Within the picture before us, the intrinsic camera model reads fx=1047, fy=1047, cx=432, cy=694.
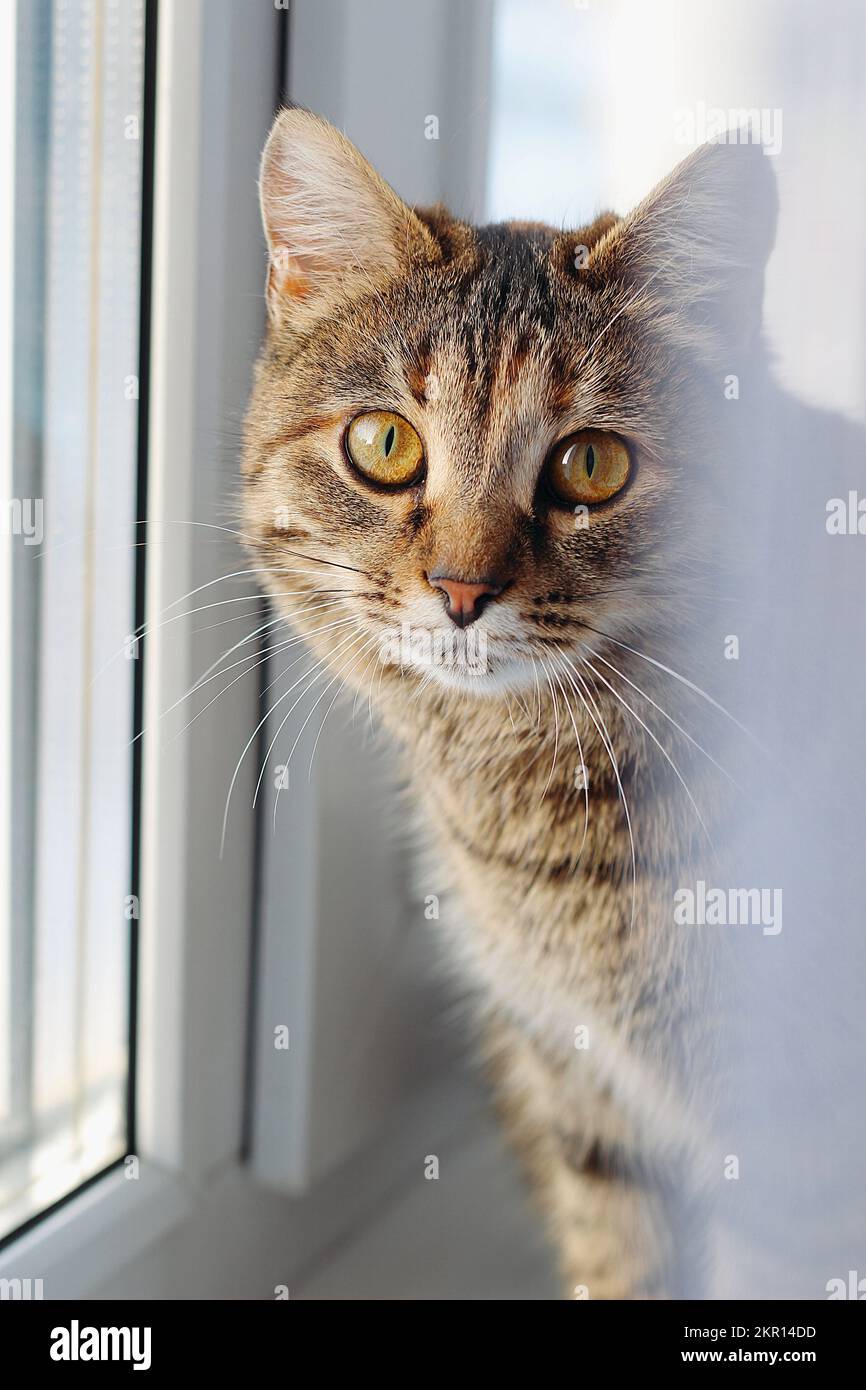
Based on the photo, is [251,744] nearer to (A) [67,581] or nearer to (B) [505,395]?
(A) [67,581]

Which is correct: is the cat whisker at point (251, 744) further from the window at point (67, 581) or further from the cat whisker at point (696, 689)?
the cat whisker at point (696, 689)

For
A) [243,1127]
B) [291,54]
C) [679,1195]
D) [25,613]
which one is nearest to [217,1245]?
[243,1127]

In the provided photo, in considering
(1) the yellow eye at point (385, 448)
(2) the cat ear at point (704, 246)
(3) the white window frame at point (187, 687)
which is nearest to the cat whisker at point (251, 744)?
(3) the white window frame at point (187, 687)

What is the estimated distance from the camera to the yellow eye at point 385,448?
2.02ft

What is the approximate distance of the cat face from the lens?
22.9 inches

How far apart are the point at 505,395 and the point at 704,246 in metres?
0.14

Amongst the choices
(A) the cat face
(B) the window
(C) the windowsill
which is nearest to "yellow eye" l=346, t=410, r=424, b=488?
(A) the cat face

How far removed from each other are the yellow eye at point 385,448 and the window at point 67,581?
0.14 metres

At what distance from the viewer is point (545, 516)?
1.96ft

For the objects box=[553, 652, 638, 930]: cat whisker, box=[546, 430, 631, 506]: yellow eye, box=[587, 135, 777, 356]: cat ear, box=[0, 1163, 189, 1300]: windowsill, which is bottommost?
box=[0, 1163, 189, 1300]: windowsill

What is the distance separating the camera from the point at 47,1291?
64cm

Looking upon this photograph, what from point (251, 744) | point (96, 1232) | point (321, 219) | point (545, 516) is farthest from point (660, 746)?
point (96, 1232)

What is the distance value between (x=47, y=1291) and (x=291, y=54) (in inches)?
29.8

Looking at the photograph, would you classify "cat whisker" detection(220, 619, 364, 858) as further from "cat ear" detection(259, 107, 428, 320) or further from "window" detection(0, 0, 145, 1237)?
"cat ear" detection(259, 107, 428, 320)
